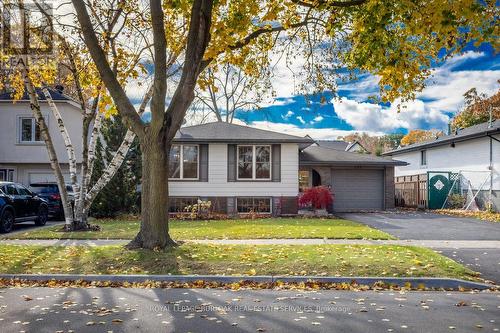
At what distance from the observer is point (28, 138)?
2669 cm

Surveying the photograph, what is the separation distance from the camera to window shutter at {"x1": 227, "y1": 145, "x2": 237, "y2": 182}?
75.0ft

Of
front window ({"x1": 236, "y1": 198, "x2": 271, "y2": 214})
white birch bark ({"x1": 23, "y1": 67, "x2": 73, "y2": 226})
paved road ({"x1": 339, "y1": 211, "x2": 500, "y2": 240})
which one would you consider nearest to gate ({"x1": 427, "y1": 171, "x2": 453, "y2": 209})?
paved road ({"x1": 339, "y1": 211, "x2": 500, "y2": 240})

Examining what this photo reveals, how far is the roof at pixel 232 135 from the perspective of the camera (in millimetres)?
22500

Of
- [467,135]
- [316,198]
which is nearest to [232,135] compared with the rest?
[316,198]

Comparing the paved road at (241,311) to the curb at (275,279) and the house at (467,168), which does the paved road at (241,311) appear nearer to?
the curb at (275,279)

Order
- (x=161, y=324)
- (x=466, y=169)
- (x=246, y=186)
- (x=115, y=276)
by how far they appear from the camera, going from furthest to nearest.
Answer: (x=466, y=169), (x=246, y=186), (x=115, y=276), (x=161, y=324)

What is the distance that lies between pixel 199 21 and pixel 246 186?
43.9 ft

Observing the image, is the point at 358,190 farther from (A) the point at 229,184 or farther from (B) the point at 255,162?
(A) the point at 229,184

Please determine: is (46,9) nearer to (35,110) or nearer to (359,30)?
(35,110)

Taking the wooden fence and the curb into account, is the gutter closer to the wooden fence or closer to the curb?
the wooden fence

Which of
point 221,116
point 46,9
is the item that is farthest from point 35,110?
point 221,116

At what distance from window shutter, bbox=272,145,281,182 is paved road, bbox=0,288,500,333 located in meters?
15.1

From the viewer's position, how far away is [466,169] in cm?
2823

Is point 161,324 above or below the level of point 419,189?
below
